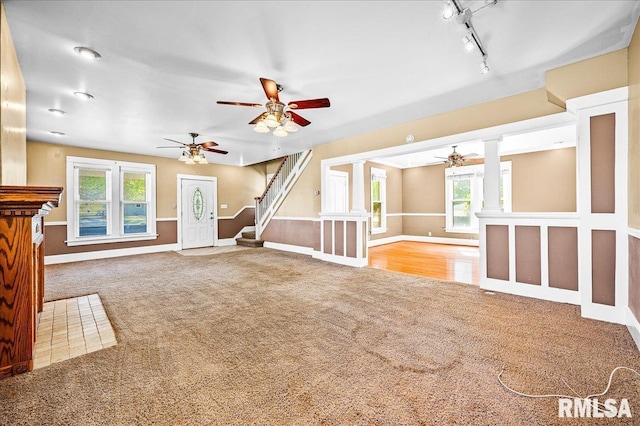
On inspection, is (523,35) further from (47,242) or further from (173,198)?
(47,242)

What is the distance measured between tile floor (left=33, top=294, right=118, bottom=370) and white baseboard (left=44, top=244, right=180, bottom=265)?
11.0ft

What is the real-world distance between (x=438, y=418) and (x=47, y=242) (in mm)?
7804

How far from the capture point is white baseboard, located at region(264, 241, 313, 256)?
678 cm

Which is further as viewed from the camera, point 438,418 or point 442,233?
point 442,233

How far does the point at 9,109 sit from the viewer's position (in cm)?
241

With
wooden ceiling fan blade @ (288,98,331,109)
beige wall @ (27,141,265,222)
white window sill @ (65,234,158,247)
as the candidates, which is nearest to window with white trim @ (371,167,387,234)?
beige wall @ (27,141,265,222)

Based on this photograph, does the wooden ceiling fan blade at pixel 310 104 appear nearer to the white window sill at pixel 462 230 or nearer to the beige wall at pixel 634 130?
the beige wall at pixel 634 130

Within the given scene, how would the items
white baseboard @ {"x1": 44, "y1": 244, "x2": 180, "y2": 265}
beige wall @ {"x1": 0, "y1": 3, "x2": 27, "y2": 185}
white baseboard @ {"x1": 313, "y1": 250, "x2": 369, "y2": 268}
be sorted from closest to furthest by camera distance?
1. beige wall @ {"x1": 0, "y1": 3, "x2": 27, "y2": 185}
2. white baseboard @ {"x1": 313, "y1": 250, "x2": 369, "y2": 268}
3. white baseboard @ {"x1": 44, "y1": 244, "x2": 180, "y2": 265}

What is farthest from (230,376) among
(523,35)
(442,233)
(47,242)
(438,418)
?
(442,233)

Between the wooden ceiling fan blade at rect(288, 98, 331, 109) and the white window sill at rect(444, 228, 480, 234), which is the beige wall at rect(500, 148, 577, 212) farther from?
the wooden ceiling fan blade at rect(288, 98, 331, 109)

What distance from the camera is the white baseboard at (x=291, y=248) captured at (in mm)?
6784

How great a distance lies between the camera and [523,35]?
96.0 inches

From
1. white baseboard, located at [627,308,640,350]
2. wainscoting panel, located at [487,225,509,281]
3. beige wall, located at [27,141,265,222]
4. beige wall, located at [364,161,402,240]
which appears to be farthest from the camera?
beige wall, located at [364,161,402,240]

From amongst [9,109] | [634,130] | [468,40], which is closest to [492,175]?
[634,130]
